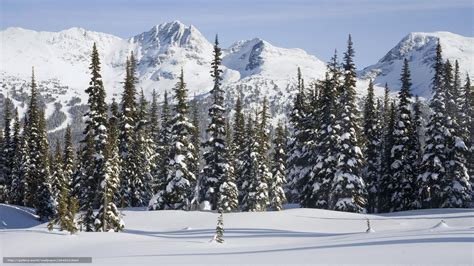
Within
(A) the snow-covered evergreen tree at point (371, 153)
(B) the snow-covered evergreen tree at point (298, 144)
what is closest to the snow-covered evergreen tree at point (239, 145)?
(B) the snow-covered evergreen tree at point (298, 144)

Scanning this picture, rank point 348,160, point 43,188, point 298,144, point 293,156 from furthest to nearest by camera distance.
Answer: point 43,188 < point 293,156 < point 298,144 < point 348,160

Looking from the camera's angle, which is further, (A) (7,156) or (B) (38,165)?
(A) (7,156)

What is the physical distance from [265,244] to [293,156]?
3096cm

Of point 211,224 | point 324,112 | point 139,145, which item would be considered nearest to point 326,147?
point 324,112

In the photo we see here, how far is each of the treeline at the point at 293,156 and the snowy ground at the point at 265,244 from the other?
26.0ft

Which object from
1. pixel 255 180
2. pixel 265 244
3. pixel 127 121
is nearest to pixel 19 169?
pixel 127 121

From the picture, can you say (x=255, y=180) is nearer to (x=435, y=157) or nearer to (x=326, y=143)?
(x=326, y=143)

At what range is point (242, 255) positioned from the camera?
13945 mm

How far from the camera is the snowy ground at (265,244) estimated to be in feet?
41.2

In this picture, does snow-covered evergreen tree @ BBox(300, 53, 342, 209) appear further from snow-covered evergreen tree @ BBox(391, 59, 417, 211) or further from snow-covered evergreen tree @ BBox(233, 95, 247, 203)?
snow-covered evergreen tree @ BBox(233, 95, 247, 203)

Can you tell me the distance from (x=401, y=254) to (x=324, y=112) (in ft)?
101

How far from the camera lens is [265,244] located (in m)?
20.7

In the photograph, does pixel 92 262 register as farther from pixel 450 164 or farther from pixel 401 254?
pixel 450 164

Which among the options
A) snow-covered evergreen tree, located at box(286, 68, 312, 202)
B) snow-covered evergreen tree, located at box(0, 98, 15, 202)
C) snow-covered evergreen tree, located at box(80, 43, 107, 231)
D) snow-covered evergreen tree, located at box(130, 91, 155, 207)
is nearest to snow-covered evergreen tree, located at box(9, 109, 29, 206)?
snow-covered evergreen tree, located at box(0, 98, 15, 202)
